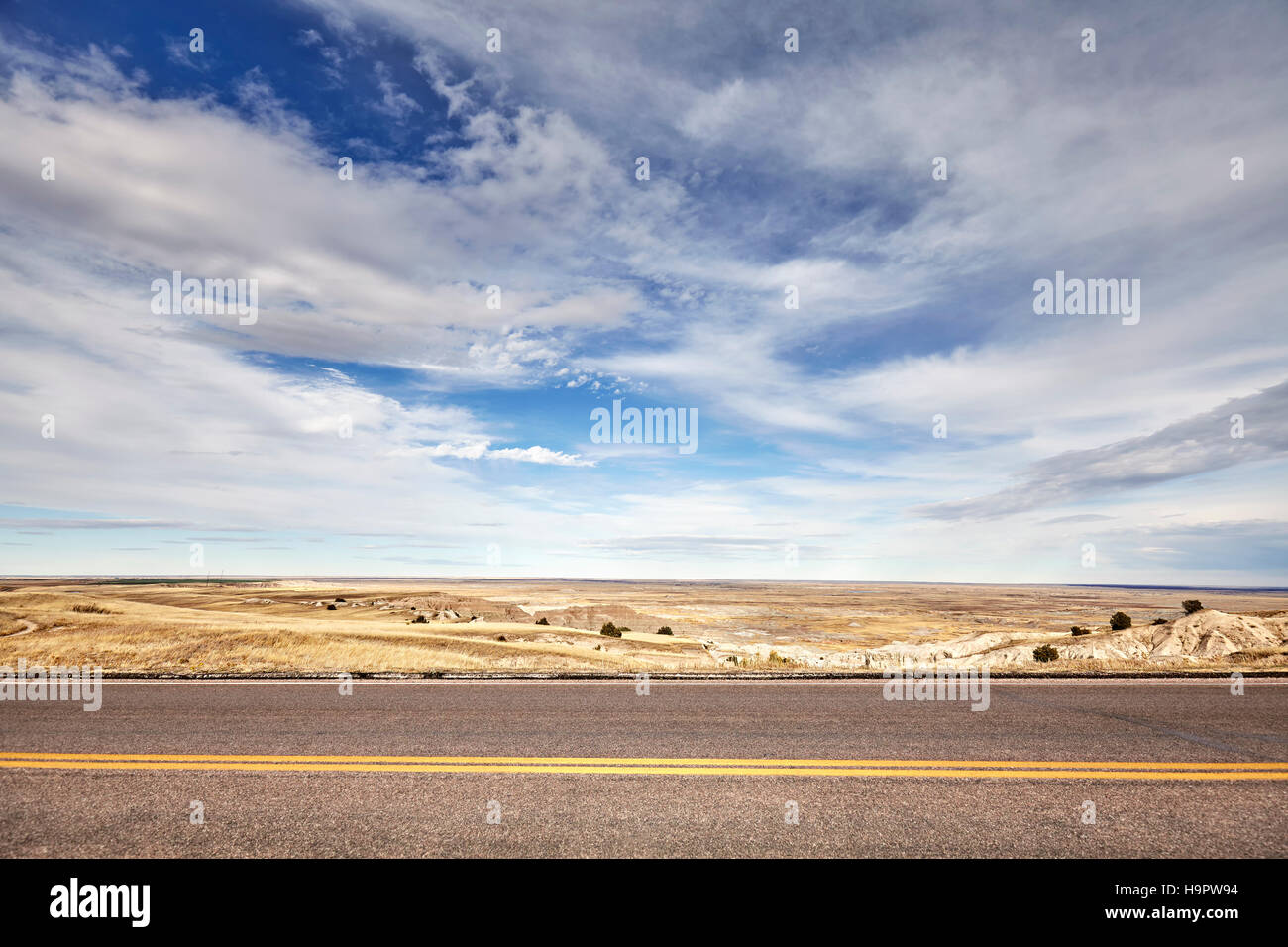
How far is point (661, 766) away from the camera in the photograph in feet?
18.6

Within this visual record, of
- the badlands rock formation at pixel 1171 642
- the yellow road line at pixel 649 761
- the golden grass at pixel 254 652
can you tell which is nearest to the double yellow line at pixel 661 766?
the yellow road line at pixel 649 761

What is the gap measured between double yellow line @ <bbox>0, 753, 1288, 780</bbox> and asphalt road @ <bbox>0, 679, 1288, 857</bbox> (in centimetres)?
3

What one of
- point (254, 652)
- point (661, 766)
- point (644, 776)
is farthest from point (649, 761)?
point (254, 652)

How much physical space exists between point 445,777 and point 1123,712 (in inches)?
321

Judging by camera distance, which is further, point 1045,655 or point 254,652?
point 1045,655

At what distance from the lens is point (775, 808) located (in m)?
4.72

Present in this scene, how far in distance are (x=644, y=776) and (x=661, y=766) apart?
321 mm

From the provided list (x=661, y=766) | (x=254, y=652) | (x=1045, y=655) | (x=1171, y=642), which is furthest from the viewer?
(x=1171, y=642)

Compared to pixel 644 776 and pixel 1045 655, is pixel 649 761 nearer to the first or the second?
pixel 644 776

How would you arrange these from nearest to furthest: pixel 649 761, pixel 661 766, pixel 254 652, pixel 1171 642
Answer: pixel 661 766 < pixel 649 761 < pixel 254 652 < pixel 1171 642

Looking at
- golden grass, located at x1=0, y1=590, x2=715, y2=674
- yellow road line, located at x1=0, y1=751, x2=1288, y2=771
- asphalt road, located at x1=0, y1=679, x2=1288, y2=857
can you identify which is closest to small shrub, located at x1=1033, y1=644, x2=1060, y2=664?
golden grass, located at x1=0, y1=590, x2=715, y2=674

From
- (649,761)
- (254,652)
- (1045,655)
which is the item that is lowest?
(1045,655)

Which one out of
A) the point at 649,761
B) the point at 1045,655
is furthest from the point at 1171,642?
the point at 649,761

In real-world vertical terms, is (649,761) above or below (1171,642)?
above
